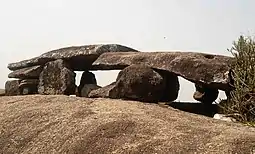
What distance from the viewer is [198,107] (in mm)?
18734

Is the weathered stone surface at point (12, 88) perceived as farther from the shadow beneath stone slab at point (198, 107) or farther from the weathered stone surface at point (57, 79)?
the shadow beneath stone slab at point (198, 107)

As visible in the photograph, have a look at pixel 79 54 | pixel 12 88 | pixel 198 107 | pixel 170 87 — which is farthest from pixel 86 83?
pixel 198 107

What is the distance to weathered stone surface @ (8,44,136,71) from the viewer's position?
69.8ft

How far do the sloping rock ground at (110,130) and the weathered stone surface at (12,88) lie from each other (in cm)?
1106

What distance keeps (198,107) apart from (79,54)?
6.34 m

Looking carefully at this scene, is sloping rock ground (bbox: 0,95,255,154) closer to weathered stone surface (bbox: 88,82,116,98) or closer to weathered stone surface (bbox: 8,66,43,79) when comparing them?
weathered stone surface (bbox: 88,82,116,98)

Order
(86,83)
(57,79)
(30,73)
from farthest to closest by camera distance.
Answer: (30,73) → (86,83) → (57,79)

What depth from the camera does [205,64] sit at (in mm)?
16125

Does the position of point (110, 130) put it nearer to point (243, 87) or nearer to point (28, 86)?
point (243, 87)

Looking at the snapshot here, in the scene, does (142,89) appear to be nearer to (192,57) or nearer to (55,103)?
(192,57)

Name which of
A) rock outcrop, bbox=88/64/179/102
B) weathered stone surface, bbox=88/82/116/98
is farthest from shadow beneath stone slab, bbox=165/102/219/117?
weathered stone surface, bbox=88/82/116/98

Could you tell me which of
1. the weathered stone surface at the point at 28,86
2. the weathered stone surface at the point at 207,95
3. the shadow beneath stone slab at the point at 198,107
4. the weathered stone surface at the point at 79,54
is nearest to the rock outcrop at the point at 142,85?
the shadow beneath stone slab at the point at 198,107

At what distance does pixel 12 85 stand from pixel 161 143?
16.9m

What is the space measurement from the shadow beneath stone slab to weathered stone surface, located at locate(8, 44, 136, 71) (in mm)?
4866
